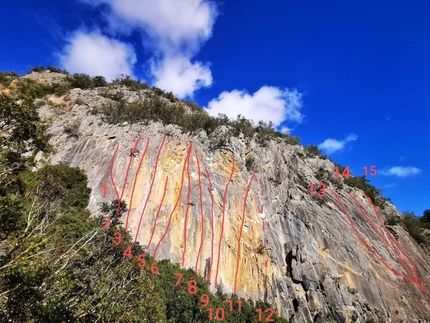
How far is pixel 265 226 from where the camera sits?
28.1m

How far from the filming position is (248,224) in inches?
1077

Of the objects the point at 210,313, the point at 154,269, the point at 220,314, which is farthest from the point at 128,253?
the point at 220,314

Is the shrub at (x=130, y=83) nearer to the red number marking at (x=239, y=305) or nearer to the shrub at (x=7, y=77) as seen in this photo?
the shrub at (x=7, y=77)

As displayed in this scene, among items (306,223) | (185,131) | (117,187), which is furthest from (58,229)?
(306,223)

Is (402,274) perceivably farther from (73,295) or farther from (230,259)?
(73,295)

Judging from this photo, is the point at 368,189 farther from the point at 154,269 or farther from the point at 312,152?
the point at 154,269

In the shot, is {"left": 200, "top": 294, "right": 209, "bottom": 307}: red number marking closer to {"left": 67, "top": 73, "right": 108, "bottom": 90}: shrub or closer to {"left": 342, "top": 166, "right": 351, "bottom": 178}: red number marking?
{"left": 342, "top": 166, "right": 351, "bottom": 178}: red number marking

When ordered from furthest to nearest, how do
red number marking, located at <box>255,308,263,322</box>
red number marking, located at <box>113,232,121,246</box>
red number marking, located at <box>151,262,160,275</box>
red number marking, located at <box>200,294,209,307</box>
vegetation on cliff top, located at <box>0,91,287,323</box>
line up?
red number marking, located at <box>255,308,263,322</box>
red number marking, located at <box>200,294,209,307</box>
red number marking, located at <box>151,262,160,275</box>
red number marking, located at <box>113,232,121,246</box>
vegetation on cliff top, located at <box>0,91,287,323</box>

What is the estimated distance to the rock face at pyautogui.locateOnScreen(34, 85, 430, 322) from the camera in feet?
76.6

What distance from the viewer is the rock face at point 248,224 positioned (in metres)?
23.4

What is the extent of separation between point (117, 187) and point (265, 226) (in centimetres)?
1586

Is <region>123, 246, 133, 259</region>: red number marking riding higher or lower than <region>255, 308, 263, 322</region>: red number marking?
higher

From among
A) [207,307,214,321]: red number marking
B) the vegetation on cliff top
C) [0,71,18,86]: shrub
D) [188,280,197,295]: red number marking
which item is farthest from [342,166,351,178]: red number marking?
[0,71,18,86]: shrub

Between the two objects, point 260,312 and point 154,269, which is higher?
point 154,269
